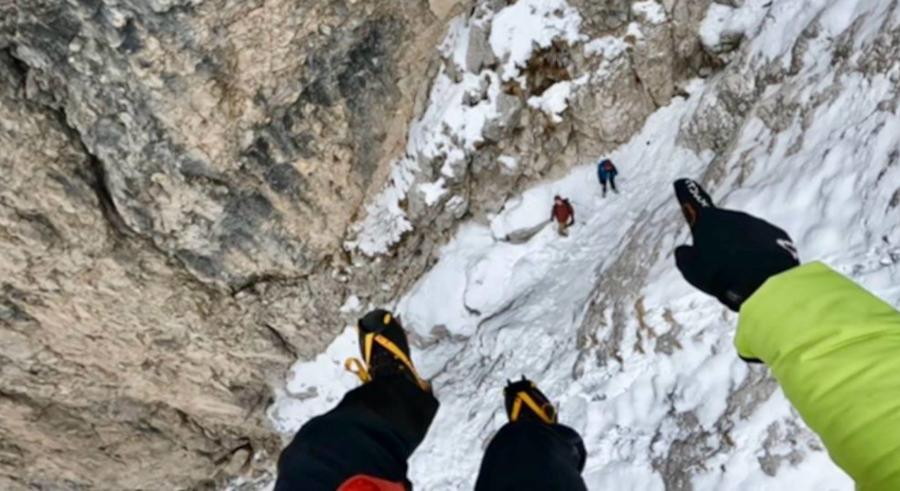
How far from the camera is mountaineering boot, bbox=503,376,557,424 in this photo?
138 inches

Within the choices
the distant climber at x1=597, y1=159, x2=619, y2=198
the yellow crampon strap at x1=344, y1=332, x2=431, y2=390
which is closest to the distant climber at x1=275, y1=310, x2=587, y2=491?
the yellow crampon strap at x1=344, y1=332, x2=431, y2=390

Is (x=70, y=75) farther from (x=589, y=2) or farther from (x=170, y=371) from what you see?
(x=589, y=2)

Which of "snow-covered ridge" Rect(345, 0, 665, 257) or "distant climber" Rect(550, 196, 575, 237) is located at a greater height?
"snow-covered ridge" Rect(345, 0, 665, 257)

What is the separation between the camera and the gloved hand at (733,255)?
238 centimetres

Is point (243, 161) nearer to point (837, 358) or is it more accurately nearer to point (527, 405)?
point (527, 405)

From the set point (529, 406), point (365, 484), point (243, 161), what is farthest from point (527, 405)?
point (243, 161)

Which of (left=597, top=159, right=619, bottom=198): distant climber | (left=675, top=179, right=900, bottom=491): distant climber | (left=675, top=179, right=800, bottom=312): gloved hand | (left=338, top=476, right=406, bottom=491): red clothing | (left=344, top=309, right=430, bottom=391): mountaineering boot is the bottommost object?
(left=675, top=179, right=900, bottom=491): distant climber

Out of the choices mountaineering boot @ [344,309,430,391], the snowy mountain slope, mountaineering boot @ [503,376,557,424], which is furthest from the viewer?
the snowy mountain slope

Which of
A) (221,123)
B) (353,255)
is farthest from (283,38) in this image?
(353,255)

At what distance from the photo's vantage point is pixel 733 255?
97.1 inches

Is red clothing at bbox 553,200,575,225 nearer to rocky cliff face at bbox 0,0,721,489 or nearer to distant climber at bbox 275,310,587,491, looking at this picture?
rocky cliff face at bbox 0,0,721,489

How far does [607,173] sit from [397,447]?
9.20 metres

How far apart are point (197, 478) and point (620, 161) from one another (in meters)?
11.9

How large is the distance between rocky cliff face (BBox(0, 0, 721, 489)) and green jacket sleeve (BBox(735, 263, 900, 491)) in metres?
10.7
